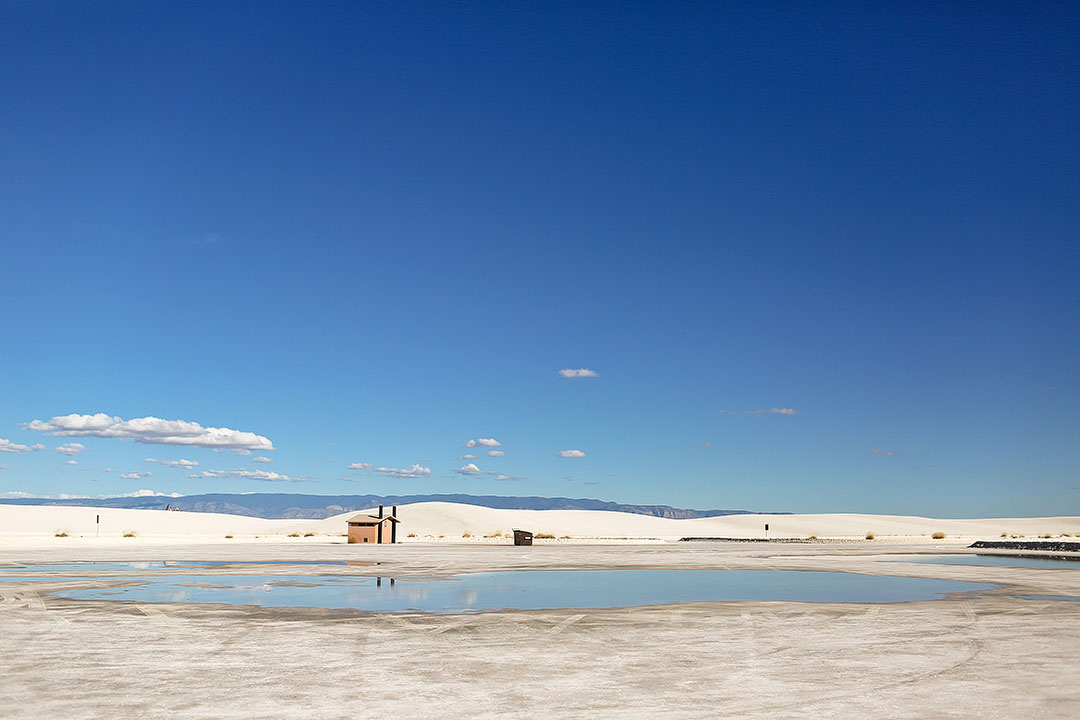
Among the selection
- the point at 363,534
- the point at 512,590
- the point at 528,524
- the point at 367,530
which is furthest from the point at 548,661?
the point at 528,524

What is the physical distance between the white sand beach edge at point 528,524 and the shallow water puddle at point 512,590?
65642 mm

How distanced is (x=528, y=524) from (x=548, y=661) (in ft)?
332

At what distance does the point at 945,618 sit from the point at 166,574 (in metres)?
19.5

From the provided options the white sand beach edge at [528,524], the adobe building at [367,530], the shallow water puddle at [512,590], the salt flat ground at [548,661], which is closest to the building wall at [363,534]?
the adobe building at [367,530]

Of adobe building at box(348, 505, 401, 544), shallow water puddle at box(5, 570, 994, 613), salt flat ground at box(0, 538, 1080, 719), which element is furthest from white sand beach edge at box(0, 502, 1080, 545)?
salt flat ground at box(0, 538, 1080, 719)

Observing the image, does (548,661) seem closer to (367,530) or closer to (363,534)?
(363,534)

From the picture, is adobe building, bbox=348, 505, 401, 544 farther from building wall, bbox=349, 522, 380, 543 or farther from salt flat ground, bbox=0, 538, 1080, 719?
salt flat ground, bbox=0, 538, 1080, 719

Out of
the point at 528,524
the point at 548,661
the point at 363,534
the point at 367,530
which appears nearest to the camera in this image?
the point at 548,661

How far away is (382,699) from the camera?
8.89 metres

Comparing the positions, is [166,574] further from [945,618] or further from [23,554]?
[945,618]

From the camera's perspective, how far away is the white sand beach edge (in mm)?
99875

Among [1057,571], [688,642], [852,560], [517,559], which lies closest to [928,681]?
[688,642]

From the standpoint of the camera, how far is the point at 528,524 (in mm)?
111188

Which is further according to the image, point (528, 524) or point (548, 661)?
point (528, 524)
